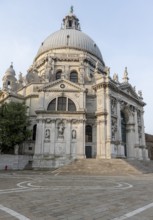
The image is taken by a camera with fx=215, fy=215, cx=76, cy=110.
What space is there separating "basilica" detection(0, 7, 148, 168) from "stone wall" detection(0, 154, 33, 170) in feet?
5.40

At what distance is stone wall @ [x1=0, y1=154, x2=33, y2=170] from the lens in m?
32.3

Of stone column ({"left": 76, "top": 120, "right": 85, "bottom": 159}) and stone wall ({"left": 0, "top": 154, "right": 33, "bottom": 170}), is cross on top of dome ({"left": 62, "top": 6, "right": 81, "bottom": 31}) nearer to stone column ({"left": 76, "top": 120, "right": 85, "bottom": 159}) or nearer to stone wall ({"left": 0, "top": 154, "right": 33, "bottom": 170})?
stone column ({"left": 76, "top": 120, "right": 85, "bottom": 159})

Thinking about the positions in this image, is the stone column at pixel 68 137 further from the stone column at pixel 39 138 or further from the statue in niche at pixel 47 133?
the stone column at pixel 39 138

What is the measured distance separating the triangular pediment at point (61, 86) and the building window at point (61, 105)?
1.87 meters

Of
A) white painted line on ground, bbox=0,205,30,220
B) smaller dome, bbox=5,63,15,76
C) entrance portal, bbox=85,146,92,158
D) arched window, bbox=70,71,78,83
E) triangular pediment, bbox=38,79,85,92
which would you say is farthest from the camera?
arched window, bbox=70,71,78,83

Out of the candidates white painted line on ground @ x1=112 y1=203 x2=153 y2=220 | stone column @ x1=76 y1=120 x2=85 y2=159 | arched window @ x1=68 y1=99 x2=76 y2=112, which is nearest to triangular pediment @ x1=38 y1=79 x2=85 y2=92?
arched window @ x1=68 y1=99 x2=76 y2=112

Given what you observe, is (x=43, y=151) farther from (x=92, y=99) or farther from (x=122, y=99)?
(x=122, y=99)

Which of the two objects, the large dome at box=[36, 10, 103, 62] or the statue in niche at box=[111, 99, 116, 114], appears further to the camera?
the large dome at box=[36, 10, 103, 62]

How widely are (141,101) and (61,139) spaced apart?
844 inches

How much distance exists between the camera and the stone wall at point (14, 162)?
32.3m

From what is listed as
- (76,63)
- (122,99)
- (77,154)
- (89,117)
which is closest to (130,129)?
(122,99)

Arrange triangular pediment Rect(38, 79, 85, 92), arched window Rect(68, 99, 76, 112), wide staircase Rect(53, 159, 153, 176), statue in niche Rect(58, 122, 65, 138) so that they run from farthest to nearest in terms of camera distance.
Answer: triangular pediment Rect(38, 79, 85, 92) → arched window Rect(68, 99, 76, 112) → statue in niche Rect(58, 122, 65, 138) → wide staircase Rect(53, 159, 153, 176)

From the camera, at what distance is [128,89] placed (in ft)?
147

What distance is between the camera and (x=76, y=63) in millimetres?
47125
